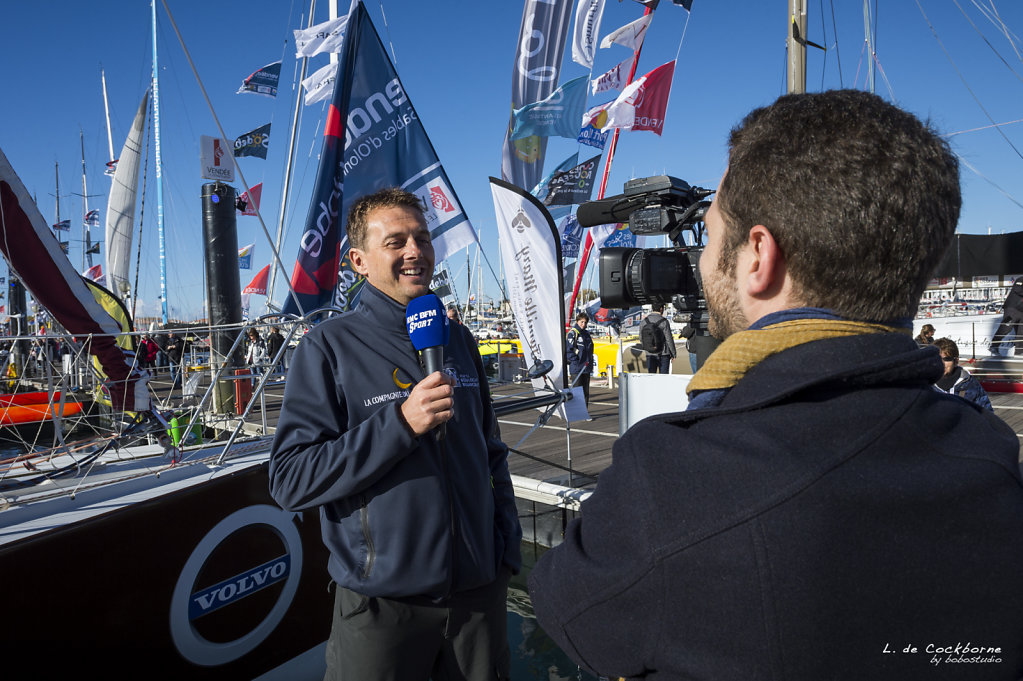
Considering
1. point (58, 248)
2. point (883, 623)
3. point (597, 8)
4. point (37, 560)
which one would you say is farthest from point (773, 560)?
point (597, 8)

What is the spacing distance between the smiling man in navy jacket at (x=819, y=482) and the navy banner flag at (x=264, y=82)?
13.3 metres

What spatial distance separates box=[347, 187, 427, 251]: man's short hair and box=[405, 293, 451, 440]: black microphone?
0.47 meters

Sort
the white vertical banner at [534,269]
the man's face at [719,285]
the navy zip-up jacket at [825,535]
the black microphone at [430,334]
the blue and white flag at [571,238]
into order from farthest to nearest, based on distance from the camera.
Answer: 1. the blue and white flag at [571,238]
2. the white vertical banner at [534,269]
3. the black microphone at [430,334]
4. the man's face at [719,285]
5. the navy zip-up jacket at [825,535]

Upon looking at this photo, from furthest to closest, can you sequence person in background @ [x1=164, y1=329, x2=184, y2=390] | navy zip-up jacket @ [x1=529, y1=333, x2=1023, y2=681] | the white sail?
the white sail < person in background @ [x1=164, y1=329, x2=184, y2=390] < navy zip-up jacket @ [x1=529, y1=333, x2=1023, y2=681]

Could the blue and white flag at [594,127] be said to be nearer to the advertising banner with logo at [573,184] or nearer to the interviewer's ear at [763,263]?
the advertising banner with logo at [573,184]

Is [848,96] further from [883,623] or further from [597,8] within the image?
[597,8]

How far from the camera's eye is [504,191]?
5.62 m

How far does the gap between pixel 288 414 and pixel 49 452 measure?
2355 millimetres

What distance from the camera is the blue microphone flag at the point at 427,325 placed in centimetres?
188

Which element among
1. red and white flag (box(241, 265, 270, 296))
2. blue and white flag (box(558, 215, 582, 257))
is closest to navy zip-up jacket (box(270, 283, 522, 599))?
blue and white flag (box(558, 215, 582, 257))

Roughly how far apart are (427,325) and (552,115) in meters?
9.06

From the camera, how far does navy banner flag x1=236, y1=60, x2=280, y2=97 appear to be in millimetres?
12062

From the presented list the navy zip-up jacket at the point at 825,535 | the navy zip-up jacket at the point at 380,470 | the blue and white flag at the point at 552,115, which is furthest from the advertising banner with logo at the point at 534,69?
the navy zip-up jacket at the point at 825,535

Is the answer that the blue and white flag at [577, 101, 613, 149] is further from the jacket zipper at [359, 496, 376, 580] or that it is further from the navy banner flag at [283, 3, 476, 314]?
the jacket zipper at [359, 496, 376, 580]
